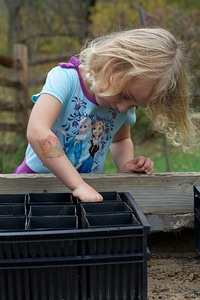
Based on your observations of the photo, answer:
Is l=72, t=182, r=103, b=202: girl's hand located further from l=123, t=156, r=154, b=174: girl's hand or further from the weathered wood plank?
l=123, t=156, r=154, b=174: girl's hand

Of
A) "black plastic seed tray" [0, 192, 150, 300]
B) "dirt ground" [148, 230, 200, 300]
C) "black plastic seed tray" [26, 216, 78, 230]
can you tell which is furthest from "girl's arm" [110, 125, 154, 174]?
"black plastic seed tray" [0, 192, 150, 300]

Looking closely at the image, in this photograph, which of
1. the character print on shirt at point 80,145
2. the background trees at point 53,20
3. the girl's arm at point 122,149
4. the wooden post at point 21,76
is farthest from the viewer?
the background trees at point 53,20

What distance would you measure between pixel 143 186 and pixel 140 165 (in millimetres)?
152

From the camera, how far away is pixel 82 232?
169cm

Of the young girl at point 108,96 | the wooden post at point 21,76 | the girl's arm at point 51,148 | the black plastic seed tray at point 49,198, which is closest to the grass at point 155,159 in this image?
the wooden post at point 21,76

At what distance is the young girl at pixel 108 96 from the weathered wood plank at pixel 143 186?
0.12 metres

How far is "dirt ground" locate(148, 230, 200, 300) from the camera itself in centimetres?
212

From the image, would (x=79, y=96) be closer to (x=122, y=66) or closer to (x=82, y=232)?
(x=122, y=66)

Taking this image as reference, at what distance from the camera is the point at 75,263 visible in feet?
5.64

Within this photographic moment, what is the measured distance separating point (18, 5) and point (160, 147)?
9012mm

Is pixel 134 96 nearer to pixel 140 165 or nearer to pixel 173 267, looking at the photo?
pixel 140 165

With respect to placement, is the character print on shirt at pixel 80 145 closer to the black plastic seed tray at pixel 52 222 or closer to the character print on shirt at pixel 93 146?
the character print on shirt at pixel 93 146

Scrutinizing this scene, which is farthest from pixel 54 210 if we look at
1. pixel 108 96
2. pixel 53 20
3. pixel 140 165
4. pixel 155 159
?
pixel 53 20

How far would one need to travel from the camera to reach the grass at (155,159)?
18.1 feet
